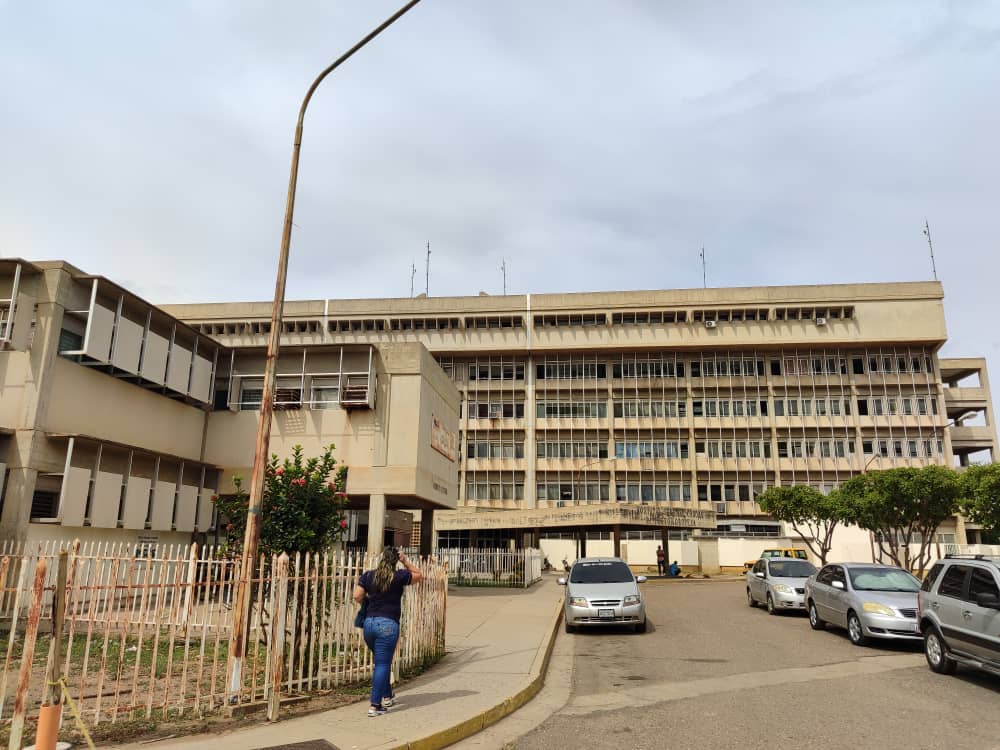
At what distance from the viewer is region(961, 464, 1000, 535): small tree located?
2375 centimetres

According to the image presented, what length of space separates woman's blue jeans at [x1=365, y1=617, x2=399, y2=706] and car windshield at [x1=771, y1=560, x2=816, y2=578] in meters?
15.0

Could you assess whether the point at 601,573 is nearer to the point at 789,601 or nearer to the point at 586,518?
the point at 789,601

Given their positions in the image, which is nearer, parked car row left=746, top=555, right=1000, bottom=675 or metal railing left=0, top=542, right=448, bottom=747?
metal railing left=0, top=542, right=448, bottom=747

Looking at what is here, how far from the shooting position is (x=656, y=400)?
200ft

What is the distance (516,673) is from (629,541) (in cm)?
4630

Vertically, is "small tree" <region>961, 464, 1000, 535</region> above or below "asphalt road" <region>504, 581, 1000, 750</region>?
above

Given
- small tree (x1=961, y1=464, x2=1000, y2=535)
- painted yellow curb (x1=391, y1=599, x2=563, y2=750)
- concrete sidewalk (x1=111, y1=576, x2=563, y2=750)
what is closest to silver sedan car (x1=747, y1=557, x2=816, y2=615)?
concrete sidewalk (x1=111, y1=576, x2=563, y2=750)

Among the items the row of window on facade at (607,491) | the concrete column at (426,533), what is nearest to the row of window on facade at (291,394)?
the concrete column at (426,533)

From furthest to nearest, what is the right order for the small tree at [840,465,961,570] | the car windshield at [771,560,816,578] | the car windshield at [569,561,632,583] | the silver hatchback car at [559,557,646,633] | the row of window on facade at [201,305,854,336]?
the row of window on facade at [201,305,854,336] → the small tree at [840,465,961,570] → the car windshield at [771,560,816,578] → the car windshield at [569,561,632,583] → the silver hatchback car at [559,557,646,633]

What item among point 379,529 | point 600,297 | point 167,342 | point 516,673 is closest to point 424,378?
point 379,529

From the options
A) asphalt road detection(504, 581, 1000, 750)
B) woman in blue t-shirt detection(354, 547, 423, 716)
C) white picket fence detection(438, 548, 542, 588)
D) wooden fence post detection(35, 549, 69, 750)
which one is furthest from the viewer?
white picket fence detection(438, 548, 542, 588)

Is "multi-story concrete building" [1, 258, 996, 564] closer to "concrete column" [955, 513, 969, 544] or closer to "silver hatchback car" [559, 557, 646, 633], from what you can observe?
"concrete column" [955, 513, 969, 544]

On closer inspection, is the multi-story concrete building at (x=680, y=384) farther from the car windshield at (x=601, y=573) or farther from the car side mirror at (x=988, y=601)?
the car side mirror at (x=988, y=601)

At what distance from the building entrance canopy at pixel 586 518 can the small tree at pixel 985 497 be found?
604 inches
